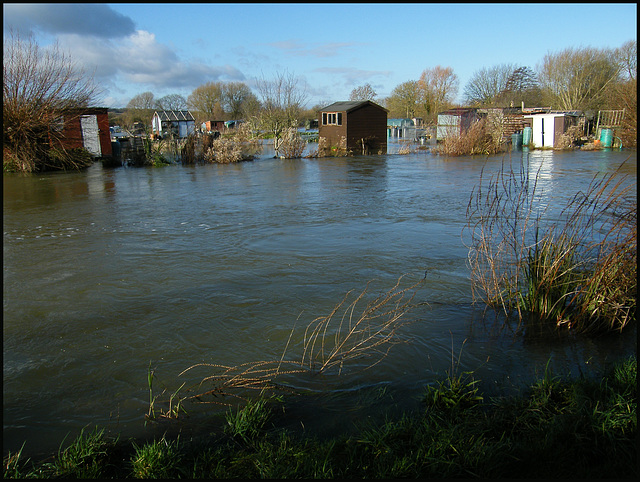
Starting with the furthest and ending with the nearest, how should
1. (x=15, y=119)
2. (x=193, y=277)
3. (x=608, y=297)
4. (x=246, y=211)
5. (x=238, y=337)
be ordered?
(x=15, y=119) → (x=246, y=211) → (x=193, y=277) → (x=238, y=337) → (x=608, y=297)

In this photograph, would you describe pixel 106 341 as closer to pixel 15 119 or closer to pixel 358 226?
pixel 358 226

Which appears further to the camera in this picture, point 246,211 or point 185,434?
point 246,211

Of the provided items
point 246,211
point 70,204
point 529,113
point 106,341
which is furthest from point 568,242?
point 529,113

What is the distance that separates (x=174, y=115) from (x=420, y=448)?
6528 centimetres

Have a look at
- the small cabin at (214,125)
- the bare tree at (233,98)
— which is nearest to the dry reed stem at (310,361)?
the small cabin at (214,125)

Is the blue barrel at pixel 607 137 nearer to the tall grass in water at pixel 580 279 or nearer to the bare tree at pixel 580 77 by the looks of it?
the bare tree at pixel 580 77

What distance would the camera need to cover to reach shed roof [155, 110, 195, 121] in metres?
61.7

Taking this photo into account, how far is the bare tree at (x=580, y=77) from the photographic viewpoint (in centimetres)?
4266

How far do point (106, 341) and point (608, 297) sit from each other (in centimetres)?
508

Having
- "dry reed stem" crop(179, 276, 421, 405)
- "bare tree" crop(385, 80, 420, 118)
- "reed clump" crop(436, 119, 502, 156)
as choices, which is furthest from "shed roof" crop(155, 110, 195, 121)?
"dry reed stem" crop(179, 276, 421, 405)

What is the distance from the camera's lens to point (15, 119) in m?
21.7

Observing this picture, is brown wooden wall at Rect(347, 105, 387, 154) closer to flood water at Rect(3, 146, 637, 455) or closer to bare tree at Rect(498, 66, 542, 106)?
flood water at Rect(3, 146, 637, 455)

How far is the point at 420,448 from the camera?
2885mm

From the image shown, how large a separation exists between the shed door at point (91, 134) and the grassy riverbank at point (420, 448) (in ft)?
95.2
